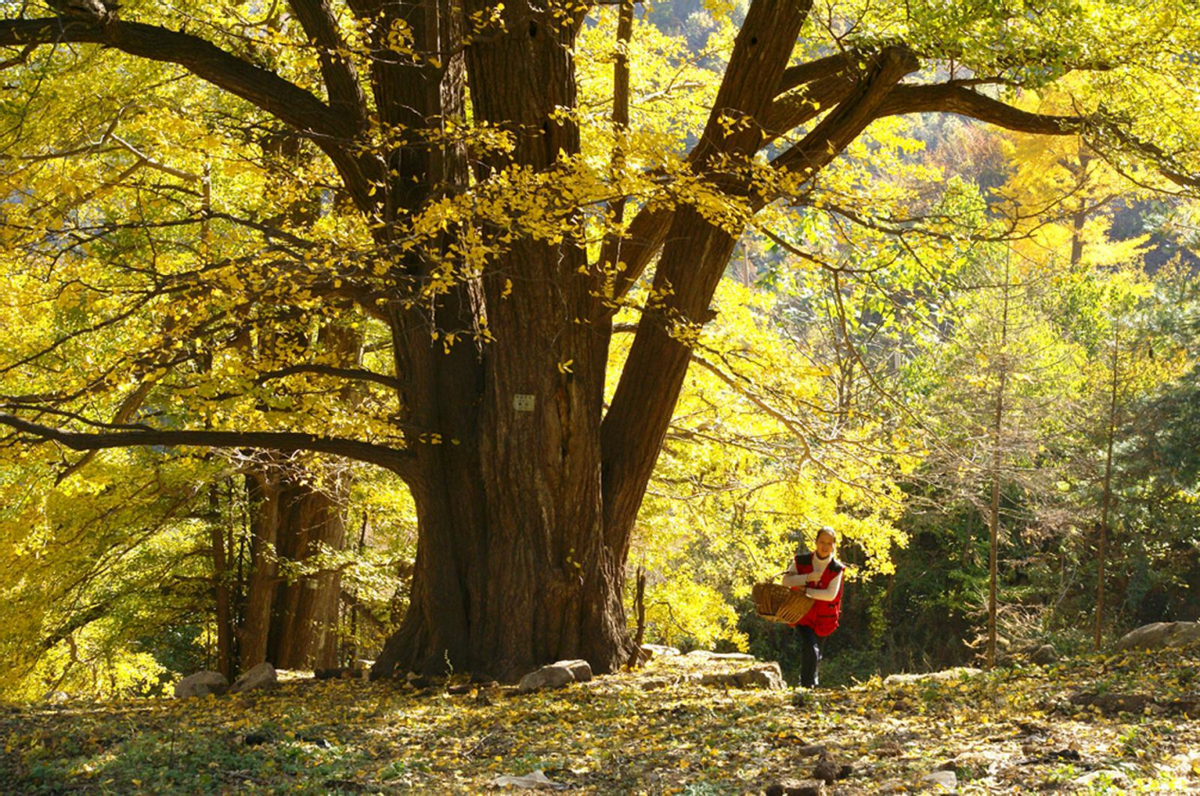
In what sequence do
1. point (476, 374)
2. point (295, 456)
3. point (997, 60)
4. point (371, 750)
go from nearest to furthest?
1. point (371, 750)
2. point (997, 60)
3. point (476, 374)
4. point (295, 456)

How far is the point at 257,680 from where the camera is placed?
747 cm

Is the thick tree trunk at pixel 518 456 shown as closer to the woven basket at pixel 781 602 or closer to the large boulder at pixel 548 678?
the large boulder at pixel 548 678

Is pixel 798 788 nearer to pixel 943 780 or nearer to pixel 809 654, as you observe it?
pixel 943 780

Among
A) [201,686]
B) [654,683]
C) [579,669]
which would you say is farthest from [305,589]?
[654,683]

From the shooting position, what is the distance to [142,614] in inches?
502

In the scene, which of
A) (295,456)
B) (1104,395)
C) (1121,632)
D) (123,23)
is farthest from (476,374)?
(1121,632)

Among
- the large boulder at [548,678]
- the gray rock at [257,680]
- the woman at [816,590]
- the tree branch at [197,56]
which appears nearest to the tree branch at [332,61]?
the tree branch at [197,56]

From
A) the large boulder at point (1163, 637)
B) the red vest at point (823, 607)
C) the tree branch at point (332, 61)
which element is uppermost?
the tree branch at point (332, 61)

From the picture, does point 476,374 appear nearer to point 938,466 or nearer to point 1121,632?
point 938,466

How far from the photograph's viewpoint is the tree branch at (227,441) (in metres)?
6.00

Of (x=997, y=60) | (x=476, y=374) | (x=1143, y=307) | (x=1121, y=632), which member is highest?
(x=1143, y=307)

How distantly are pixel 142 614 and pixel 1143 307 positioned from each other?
19.4 m

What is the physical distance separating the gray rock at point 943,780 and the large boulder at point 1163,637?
336 cm

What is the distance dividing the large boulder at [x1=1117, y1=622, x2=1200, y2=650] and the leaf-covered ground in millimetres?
482
